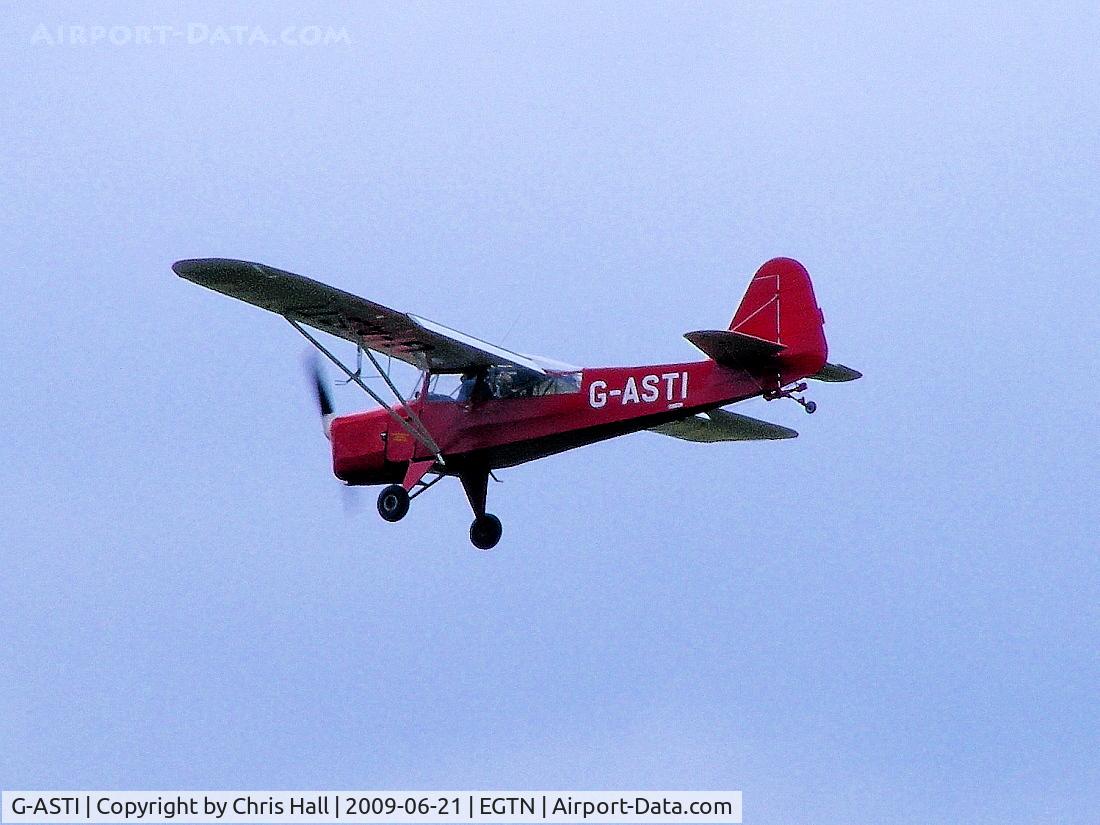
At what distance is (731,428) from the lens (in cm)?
3572

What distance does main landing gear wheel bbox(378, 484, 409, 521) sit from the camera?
32.6 m

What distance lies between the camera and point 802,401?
30.2 m

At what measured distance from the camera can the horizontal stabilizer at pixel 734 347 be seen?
3008 cm

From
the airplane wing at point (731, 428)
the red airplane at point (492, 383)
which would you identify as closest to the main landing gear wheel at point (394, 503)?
the red airplane at point (492, 383)

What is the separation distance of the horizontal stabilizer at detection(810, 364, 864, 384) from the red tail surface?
1.82 meters

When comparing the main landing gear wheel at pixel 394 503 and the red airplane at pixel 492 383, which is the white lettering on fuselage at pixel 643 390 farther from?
the main landing gear wheel at pixel 394 503

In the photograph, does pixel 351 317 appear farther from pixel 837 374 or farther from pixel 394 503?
pixel 837 374

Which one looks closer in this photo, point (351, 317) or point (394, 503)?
point (351, 317)

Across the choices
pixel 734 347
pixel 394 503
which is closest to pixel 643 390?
pixel 734 347

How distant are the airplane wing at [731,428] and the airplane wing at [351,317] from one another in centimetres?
377

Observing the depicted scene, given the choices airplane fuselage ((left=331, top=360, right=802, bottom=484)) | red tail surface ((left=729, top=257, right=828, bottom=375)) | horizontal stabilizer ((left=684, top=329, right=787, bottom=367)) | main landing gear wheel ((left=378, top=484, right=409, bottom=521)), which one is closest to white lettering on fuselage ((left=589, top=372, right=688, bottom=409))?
airplane fuselage ((left=331, top=360, right=802, bottom=484))

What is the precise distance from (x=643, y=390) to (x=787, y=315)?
6.15ft

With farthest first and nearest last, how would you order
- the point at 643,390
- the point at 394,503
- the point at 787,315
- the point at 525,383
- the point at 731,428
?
the point at 731,428, the point at 394,503, the point at 525,383, the point at 643,390, the point at 787,315

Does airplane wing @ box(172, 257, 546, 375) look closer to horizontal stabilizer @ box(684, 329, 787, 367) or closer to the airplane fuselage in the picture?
the airplane fuselage
